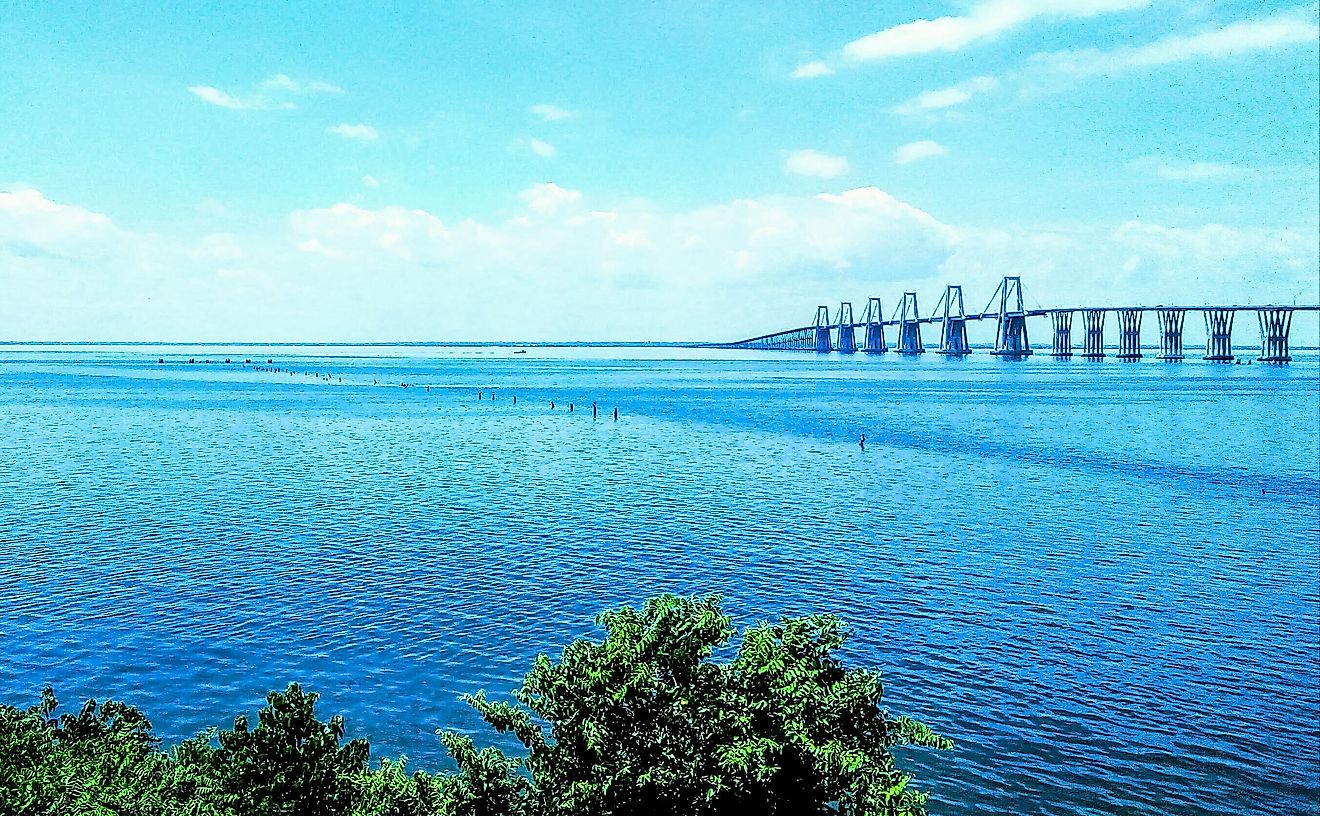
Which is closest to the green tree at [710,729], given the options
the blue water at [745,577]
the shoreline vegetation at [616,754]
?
the shoreline vegetation at [616,754]

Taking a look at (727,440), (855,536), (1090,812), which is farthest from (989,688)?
(727,440)

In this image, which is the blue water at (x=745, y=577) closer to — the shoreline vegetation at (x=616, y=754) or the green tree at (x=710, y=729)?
the shoreline vegetation at (x=616, y=754)

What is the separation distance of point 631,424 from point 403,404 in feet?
157

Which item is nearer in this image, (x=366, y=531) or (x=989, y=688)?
(x=989, y=688)

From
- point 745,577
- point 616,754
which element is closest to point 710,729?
point 616,754

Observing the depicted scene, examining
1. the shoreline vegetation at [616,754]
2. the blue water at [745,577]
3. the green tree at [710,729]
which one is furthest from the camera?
the blue water at [745,577]

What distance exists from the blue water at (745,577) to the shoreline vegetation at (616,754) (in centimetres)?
901

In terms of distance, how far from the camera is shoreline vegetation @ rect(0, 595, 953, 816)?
1750cm

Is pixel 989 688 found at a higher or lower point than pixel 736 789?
lower

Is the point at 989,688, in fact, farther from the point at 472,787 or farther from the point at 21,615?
the point at 21,615

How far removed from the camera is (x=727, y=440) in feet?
356

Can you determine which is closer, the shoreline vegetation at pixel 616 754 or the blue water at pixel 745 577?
the shoreline vegetation at pixel 616 754

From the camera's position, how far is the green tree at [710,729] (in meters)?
17.3

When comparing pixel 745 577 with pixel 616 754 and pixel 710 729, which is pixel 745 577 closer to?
pixel 616 754
